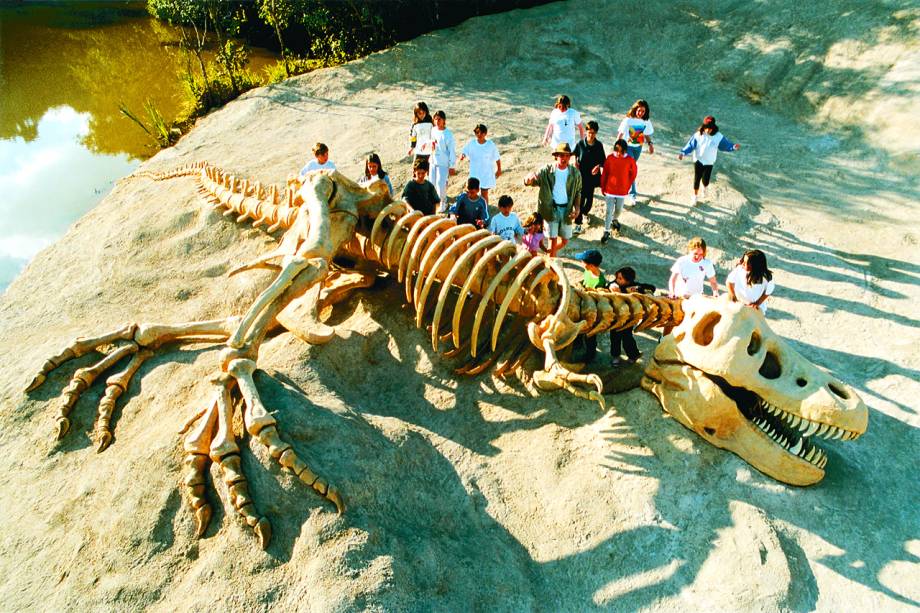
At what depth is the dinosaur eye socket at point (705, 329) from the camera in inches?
202

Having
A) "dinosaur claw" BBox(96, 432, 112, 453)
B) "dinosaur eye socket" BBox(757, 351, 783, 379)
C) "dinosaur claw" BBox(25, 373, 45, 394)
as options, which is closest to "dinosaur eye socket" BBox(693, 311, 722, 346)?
"dinosaur eye socket" BBox(757, 351, 783, 379)

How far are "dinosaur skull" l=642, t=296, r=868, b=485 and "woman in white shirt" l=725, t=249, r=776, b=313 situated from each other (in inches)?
45.5

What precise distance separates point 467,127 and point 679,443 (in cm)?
802

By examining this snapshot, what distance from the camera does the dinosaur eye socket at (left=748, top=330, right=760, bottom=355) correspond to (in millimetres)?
4918

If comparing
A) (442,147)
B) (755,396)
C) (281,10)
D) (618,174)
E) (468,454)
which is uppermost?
(281,10)

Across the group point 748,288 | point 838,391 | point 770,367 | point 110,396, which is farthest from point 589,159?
point 110,396

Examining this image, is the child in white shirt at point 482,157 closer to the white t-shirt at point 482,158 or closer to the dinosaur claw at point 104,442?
the white t-shirt at point 482,158

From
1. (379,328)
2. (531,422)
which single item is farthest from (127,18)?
(531,422)

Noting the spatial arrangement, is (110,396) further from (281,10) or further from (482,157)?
(281,10)

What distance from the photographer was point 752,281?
6117 millimetres

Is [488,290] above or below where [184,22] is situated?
below

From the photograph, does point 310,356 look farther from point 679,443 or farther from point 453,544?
point 679,443

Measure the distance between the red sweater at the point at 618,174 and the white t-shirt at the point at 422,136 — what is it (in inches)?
95.1

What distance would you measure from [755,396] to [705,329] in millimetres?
663
